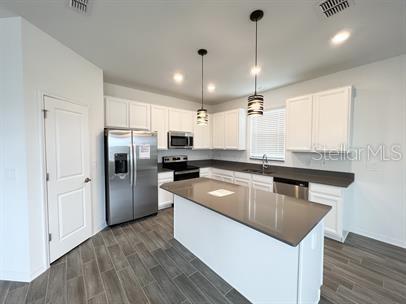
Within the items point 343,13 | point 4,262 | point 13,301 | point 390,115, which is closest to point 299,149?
point 390,115

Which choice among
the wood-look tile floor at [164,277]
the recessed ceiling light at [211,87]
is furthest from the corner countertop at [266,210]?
the recessed ceiling light at [211,87]

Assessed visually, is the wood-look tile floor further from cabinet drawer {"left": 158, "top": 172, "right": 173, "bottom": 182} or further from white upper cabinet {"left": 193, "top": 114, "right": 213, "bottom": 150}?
white upper cabinet {"left": 193, "top": 114, "right": 213, "bottom": 150}

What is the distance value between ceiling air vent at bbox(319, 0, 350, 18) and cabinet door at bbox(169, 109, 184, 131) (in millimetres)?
3234

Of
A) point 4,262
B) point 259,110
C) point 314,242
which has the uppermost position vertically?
point 259,110

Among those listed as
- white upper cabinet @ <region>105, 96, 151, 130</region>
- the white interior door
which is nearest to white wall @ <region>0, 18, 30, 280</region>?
the white interior door

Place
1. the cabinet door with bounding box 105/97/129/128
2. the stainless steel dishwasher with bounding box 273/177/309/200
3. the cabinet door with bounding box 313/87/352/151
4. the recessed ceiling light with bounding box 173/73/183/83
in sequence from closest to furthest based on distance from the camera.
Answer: the cabinet door with bounding box 313/87/352/151, the stainless steel dishwasher with bounding box 273/177/309/200, the recessed ceiling light with bounding box 173/73/183/83, the cabinet door with bounding box 105/97/129/128

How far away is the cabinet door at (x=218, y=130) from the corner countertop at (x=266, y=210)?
2.56 meters

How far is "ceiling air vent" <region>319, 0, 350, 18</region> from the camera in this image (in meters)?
1.50

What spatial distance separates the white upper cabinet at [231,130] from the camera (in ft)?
14.3

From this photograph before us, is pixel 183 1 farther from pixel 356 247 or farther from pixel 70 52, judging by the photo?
pixel 356 247

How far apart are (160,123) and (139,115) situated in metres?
0.51

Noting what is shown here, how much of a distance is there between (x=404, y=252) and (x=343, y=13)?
126 inches

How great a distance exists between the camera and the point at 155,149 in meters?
3.47

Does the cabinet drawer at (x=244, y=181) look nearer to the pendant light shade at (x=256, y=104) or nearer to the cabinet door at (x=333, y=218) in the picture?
the cabinet door at (x=333, y=218)
